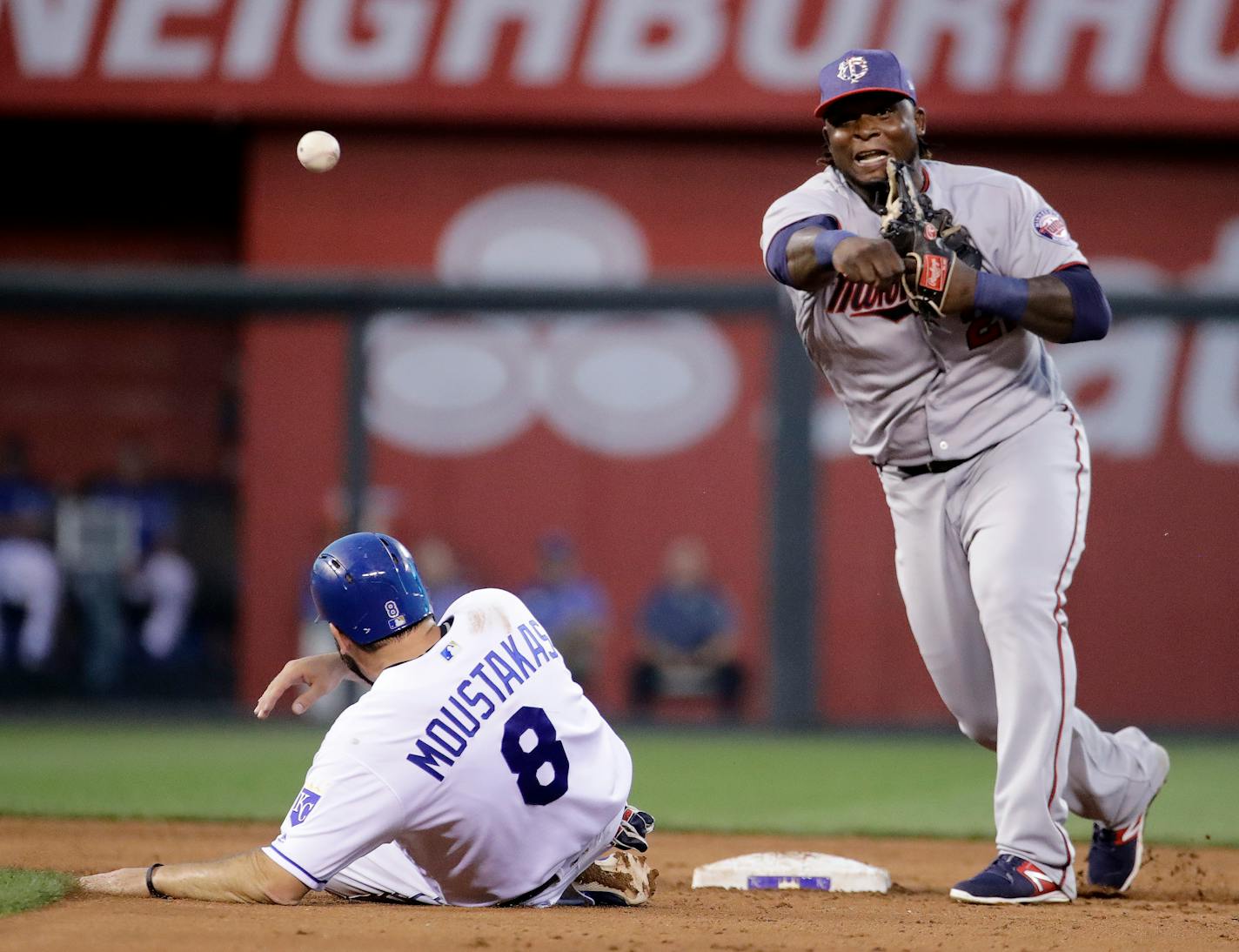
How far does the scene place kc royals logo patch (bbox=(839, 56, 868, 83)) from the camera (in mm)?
3580

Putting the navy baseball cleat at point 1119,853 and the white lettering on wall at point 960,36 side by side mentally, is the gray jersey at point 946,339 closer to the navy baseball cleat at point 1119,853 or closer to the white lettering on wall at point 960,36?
the navy baseball cleat at point 1119,853

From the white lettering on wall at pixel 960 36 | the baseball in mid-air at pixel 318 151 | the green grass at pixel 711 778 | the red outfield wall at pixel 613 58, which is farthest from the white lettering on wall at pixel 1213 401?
the baseball in mid-air at pixel 318 151

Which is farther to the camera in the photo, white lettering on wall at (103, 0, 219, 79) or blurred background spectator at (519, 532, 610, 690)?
white lettering on wall at (103, 0, 219, 79)

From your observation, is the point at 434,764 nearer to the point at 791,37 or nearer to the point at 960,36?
the point at 791,37

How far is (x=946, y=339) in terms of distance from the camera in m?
3.70

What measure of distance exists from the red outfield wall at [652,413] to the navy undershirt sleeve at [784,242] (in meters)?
5.02

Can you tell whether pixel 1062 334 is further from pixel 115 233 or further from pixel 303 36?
pixel 115 233

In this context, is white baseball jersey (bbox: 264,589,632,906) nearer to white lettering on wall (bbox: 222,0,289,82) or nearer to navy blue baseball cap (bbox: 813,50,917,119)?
navy blue baseball cap (bbox: 813,50,917,119)

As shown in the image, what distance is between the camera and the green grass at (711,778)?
546 cm

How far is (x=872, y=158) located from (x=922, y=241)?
0.29 meters

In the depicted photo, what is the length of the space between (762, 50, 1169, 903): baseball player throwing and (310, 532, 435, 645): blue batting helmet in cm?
105

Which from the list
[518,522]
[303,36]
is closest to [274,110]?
[303,36]

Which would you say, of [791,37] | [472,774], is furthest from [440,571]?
[472,774]

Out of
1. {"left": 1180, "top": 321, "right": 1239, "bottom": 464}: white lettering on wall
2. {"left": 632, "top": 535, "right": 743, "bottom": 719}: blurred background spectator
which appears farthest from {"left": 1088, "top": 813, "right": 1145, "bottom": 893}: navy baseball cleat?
{"left": 1180, "top": 321, "right": 1239, "bottom": 464}: white lettering on wall
